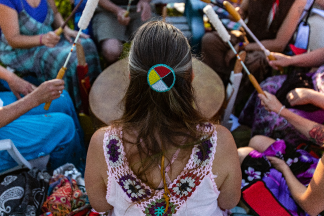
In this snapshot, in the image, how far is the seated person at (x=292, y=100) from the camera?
1780mm

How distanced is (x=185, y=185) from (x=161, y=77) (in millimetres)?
488

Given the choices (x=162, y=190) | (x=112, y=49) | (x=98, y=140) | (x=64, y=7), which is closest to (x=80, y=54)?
(x=112, y=49)

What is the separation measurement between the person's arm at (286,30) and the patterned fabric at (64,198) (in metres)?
2.10

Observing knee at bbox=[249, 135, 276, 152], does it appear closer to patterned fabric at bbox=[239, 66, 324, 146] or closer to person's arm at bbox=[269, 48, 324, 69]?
patterned fabric at bbox=[239, 66, 324, 146]

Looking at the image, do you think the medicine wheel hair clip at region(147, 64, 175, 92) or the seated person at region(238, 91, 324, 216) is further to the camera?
the seated person at region(238, 91, 324, 216)

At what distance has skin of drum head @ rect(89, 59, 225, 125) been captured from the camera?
1.72 metres

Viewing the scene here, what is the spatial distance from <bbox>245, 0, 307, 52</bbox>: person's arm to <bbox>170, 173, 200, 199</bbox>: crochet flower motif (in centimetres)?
191

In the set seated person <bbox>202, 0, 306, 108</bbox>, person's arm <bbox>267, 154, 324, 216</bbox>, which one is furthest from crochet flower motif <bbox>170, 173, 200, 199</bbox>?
seated person <bbox>202, 0, 306, 108</bbox>

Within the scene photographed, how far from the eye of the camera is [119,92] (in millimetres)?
1884

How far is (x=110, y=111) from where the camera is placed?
1.74m

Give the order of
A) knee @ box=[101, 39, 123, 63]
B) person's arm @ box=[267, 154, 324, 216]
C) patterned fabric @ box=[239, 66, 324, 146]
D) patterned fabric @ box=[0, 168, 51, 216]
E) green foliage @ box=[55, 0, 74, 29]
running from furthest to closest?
green foliage @ box=[55, 0, 74, 29], knee @ box=[101, 39, 123, 63], patterned fabric @ box=[239, 66, 324, 146], patterned fabric @ box=[0, 168, 51, 216], person's arm @ box=[267, 154, 324, 216]

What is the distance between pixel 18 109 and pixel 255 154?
1554 millimetres

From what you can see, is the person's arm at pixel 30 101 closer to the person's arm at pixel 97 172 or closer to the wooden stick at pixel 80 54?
the wooden stick at pixel 80 54

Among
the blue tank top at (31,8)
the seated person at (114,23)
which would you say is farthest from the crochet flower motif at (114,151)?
the seated person at (114,23)
